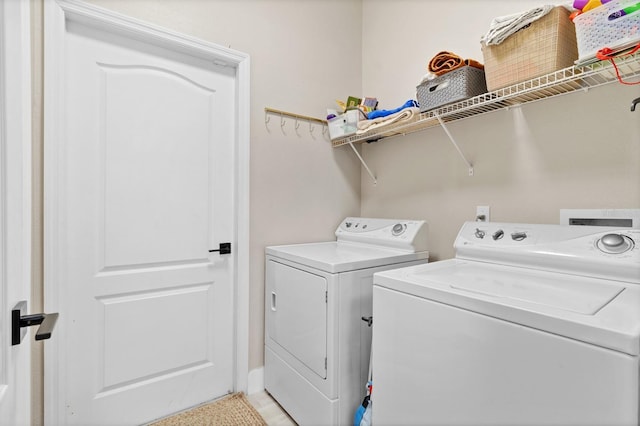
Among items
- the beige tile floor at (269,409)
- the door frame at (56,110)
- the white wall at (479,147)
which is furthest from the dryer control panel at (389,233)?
the door frame at (56,110)

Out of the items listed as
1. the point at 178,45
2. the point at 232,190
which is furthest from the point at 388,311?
the point at 178,45

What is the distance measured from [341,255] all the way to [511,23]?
1255mm

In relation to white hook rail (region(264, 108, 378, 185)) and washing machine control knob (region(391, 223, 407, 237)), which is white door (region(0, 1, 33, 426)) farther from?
washing machine control knob (region(391, 223, 407, 237))

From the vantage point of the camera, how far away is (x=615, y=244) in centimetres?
111

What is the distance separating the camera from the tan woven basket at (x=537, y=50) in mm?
1188

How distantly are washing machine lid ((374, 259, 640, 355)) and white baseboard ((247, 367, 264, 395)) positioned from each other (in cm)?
126

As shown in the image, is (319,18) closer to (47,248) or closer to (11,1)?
(11,1)

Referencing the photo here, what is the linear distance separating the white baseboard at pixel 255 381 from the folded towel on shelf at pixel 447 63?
1.99m

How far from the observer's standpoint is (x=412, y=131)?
6.89 feet

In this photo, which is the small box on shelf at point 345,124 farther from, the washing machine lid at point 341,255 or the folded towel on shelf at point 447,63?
the washing machine lid at point 341,255

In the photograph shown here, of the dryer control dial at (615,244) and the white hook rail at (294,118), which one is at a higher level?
the white hook rail at (294,118)

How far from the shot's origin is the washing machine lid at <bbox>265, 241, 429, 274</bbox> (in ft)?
5.06

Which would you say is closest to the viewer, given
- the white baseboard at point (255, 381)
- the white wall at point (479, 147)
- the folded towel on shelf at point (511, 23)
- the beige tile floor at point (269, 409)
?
the folded towel on shelf at point (511, 23)

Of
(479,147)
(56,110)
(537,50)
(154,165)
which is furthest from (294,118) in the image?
(537,50)
